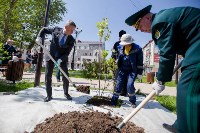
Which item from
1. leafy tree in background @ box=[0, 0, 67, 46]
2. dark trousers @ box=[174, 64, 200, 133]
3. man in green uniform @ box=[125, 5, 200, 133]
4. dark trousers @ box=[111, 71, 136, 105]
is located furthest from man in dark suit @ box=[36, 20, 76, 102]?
leafy tree in background @ box=[0, 0, 67, 46]

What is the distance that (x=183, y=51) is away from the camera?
→ 10.2 ft

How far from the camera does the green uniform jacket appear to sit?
2930mm

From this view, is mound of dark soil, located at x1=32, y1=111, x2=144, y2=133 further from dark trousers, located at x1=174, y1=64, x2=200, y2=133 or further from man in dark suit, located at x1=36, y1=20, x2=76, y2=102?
man in dark suit, located at x1=36, y1=20, x2=76, y2=102

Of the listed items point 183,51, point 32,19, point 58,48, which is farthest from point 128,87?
point 32,19

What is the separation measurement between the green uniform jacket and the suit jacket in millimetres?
3900

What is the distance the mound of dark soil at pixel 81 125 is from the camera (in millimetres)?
4230

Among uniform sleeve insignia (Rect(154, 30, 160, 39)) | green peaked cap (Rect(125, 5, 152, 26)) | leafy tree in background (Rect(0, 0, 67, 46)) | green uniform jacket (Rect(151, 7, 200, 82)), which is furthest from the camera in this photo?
leafy tree in background (Rect(0, 0, 67, 46))

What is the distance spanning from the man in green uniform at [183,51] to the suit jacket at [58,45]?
363 centimetres

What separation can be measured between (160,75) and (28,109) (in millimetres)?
3209

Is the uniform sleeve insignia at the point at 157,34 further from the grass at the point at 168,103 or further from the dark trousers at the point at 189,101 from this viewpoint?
the grass at the point at 168,103

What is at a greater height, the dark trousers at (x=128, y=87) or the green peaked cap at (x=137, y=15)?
the green peaked cap at (x=137, y=15)

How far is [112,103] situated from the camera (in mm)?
6574

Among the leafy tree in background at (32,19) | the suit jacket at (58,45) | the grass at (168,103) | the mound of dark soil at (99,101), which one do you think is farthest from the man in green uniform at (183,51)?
the leafy tree in background at (32,19)

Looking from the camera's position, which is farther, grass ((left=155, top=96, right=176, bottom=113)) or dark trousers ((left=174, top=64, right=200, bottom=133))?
grass ((left=155, top=96, right=176, bottom=113))
